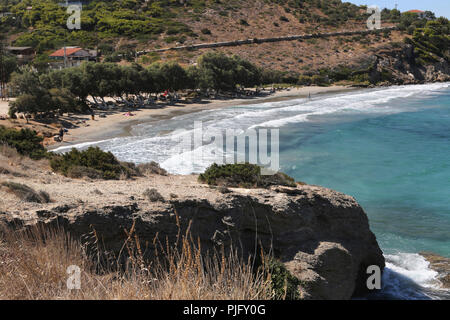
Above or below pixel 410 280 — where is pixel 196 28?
above

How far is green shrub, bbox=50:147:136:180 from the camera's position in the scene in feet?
49.3

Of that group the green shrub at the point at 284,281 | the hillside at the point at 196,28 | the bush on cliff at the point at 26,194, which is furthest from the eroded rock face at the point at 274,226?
the hillside at the point at 196,28

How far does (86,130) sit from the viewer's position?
121 ft

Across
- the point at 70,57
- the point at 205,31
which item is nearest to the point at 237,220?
the point at 70,57

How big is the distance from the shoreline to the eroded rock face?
22.8 m

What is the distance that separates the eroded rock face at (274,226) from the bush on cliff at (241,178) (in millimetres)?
1729

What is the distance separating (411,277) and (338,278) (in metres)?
3.75

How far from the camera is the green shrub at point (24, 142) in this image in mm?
18906

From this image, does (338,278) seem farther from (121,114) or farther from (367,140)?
(121,114)

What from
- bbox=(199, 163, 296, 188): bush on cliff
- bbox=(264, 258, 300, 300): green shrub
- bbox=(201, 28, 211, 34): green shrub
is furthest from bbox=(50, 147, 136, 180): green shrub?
bbox=(201, 28, 211, 34): green shrub

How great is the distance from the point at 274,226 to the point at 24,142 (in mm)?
14012

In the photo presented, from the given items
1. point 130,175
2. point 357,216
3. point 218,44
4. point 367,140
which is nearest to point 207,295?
point 357,216

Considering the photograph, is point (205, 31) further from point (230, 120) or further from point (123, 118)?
point (123, 118)

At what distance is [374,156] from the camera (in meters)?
31.1
